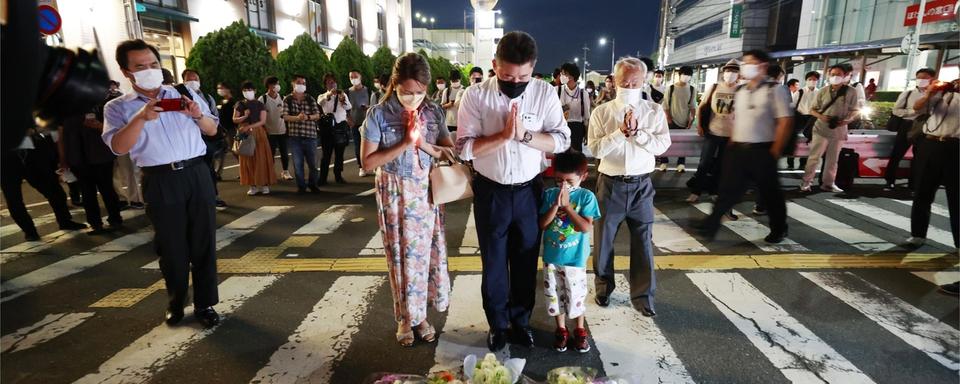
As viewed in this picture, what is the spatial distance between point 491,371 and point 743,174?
3469 millimetres

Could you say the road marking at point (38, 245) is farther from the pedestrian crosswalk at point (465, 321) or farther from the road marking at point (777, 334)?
the road marking at point (777, 334)

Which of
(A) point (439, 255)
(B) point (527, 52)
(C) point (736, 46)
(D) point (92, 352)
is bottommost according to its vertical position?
(D) point (92, 352)

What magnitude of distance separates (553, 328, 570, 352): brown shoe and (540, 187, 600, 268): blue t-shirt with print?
479mm

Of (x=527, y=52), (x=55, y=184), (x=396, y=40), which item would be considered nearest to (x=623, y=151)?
(x=527, y=52)

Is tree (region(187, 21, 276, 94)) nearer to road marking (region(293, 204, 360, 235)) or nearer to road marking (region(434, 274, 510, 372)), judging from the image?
road marking (region(293, 204, 360, 235))

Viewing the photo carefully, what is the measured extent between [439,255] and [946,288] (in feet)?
14.5

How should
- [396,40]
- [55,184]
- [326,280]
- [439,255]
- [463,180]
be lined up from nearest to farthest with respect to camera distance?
[463,180] < [439,255] < [326,280] < [55,184] < [396,40]

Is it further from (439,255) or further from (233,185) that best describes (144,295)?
(233,185)

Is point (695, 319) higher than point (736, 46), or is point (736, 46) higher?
point (736, 46)

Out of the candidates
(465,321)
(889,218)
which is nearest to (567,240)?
(465,321)

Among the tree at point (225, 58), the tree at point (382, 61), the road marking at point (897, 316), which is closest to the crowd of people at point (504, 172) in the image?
the road marking at point (897, 316)

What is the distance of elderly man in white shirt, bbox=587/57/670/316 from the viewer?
360 cm

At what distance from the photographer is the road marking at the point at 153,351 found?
3.11 meters

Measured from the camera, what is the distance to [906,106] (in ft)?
29.6
